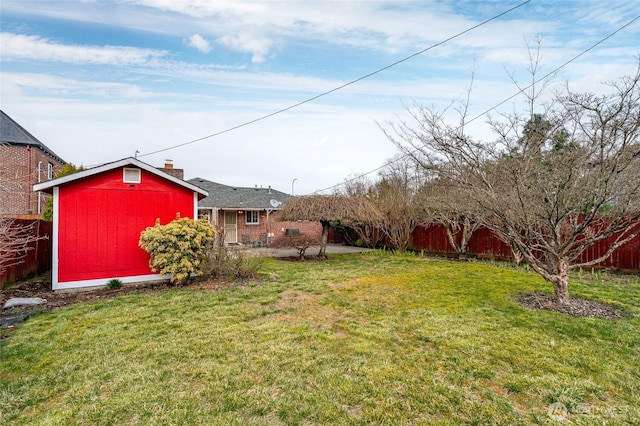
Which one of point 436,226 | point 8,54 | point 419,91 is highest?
point 8,54

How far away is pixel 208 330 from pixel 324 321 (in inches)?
69.3

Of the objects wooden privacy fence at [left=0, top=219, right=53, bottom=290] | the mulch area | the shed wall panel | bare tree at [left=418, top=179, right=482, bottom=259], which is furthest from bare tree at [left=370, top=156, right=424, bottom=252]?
wooden privacy fence at [left=0, top=219, right=53, bottom=290]

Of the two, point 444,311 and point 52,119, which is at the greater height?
point 52,119

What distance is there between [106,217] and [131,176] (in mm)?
1239

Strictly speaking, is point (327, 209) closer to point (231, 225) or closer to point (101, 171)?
point (101, 171)

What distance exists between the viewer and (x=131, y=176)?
8312mm

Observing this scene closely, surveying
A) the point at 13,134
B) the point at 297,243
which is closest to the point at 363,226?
the point at 297,243

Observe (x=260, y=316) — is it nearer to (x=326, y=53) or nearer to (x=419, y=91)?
(x=419, y=91)

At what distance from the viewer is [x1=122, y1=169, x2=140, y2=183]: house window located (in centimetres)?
824

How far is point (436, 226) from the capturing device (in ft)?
47.3

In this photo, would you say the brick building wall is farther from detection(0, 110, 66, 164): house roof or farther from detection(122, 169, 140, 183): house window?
detection(122, 169, 140, 183): house window

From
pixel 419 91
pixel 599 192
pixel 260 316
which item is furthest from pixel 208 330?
pixel 419 91

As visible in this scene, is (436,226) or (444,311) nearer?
(444,311)

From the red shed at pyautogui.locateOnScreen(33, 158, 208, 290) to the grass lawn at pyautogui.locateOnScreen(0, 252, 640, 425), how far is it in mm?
2138
